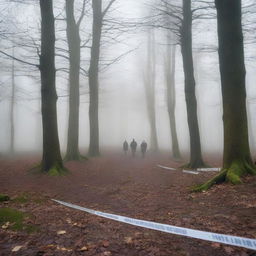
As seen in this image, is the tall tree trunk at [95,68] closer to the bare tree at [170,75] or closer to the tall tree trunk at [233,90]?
the bare tree at [170,75]

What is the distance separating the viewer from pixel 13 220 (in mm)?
4527

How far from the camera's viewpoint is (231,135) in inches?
266

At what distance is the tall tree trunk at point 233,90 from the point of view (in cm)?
670

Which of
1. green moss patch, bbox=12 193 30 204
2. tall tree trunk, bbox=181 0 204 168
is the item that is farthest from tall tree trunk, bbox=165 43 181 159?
green moss patch, bbox=12 193 30 204

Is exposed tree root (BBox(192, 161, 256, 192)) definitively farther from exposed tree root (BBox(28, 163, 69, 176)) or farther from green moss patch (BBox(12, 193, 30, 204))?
exposed tree root (BBox(28, 163, 69, 176))

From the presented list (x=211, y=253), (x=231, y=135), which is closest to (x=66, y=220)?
(x=211, y=253)

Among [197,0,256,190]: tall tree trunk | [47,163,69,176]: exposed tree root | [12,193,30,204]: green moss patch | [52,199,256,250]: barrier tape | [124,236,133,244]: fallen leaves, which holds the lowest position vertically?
[124,236,133,244]: fallen leaves

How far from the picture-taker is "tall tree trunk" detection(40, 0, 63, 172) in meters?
9.33

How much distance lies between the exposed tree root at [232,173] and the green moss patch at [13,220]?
408 cm

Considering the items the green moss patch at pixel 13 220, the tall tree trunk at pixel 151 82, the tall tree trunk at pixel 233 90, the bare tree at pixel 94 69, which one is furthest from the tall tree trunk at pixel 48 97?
the tall tree trunk at pixel 151 82

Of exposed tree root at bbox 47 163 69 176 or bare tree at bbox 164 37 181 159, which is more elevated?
bare tree at bbox 164 37 181 159

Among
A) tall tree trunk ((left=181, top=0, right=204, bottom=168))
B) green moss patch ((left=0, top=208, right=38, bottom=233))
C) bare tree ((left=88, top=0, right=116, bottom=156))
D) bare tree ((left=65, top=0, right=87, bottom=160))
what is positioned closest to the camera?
green moss patch ((left=0, top=208, right=38, bottom=233))

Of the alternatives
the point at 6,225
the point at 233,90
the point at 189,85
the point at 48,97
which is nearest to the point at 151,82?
the point at 189,85

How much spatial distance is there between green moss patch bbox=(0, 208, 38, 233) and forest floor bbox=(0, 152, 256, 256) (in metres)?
0.05
